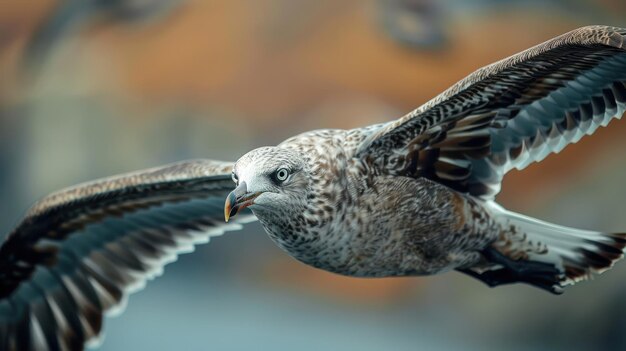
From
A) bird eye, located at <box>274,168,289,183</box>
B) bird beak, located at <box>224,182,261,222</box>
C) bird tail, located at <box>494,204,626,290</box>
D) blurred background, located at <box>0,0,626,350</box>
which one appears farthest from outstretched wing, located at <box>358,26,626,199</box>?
blurred background, located at <box>0,0,626,350</box>

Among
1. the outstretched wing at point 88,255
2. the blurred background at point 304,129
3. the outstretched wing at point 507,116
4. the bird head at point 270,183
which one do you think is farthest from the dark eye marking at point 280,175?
the blurred background at point 304,129

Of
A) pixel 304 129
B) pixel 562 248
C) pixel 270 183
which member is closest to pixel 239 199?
pixel 270 183

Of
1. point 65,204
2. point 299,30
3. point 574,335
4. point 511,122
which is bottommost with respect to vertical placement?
point 574,335

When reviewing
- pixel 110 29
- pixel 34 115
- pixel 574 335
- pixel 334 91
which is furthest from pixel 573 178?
pixel 34 115

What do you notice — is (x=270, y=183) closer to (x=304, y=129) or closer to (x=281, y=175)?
(x=281, y=175)

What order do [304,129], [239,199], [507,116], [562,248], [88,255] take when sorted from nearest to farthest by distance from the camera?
[239,199], [507,116], [562,248], [88,255], [304,129]

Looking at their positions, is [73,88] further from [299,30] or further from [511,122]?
[511,122]

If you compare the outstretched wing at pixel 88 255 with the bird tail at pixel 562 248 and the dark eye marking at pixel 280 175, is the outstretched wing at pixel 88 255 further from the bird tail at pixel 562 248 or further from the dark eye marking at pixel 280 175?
the bird tail at pixel 562 248
